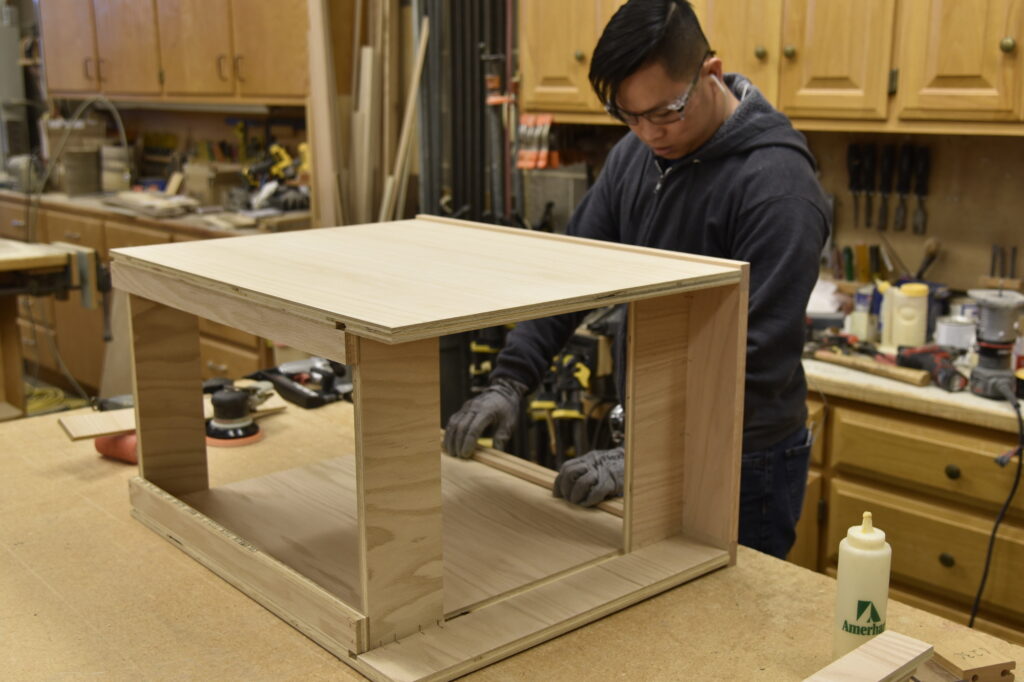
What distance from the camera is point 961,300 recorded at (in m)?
2.77

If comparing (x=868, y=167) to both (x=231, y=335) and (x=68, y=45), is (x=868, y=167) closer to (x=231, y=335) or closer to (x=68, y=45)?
(x=231, y=335)

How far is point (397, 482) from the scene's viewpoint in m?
0.99

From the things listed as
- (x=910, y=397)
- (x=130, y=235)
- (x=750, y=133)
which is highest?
(x=750, y=133)

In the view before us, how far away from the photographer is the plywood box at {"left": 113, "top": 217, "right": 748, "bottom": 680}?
98 centimetres

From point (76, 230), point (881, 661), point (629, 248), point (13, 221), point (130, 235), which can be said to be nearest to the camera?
point (881, 661)

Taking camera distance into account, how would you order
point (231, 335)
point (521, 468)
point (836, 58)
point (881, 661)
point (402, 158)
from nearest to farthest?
point (881, 661)
point (521, 468)
point (836, 58)
point (402, 158)
point (231, 335)

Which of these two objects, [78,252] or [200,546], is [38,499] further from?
[78,252]

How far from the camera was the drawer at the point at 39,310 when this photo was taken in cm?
542

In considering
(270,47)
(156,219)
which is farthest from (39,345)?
(270,47)

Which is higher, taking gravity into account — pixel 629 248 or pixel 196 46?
pixel 196 46

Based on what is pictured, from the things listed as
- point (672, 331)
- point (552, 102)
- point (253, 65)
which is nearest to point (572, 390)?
point (552, 102)

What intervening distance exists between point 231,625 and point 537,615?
34cm

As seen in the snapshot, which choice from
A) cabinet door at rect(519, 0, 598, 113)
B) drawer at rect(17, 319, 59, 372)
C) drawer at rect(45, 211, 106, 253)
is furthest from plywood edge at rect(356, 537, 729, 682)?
drawer at rect(17, 319, 59, 372)

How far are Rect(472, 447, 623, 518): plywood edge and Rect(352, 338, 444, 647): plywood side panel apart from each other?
449mm
